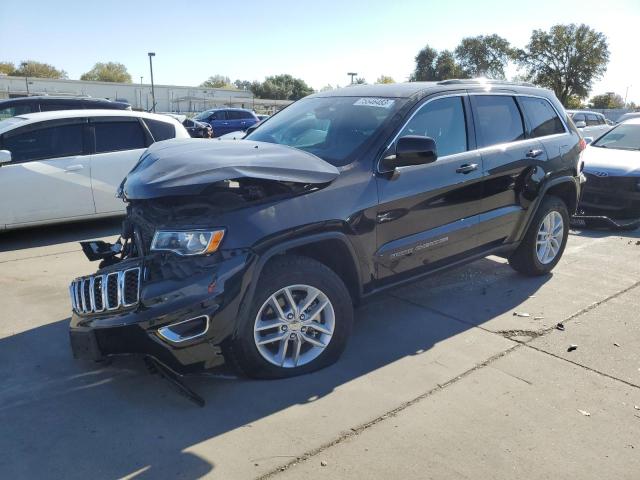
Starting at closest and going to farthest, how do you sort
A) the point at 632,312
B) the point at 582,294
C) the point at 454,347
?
the point at 454,347 < the point at 632,312 < the point at 582,294

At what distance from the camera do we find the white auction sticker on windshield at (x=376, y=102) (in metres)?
4.02

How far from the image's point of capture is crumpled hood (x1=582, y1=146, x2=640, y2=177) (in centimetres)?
785

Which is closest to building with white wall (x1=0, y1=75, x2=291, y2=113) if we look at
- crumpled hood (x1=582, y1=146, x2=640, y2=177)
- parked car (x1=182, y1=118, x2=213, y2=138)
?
parked car (x1=182, y1=118, x2=213, y2=138)

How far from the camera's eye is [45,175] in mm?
6543

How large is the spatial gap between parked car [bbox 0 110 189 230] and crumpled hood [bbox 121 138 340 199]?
3.51 meters

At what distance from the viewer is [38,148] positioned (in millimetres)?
6660

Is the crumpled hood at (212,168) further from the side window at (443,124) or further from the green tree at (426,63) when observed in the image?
the green tree at (426,63)

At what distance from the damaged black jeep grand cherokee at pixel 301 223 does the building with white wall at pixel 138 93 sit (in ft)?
149

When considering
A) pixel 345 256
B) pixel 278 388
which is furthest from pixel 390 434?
pixel 345 256

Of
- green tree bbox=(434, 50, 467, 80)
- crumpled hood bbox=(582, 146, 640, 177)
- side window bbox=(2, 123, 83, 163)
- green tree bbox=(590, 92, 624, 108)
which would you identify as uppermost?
green tree bbox=(434, 50, 467, 80)

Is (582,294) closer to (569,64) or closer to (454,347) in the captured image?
(454,347)

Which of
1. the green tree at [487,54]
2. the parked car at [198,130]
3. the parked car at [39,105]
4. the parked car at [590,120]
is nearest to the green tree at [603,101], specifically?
the green tree at [487,54]

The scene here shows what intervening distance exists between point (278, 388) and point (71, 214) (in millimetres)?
4769

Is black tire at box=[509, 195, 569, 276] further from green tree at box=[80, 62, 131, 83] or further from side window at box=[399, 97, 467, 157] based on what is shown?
green tree at box=[80, 62, 131, 83]
